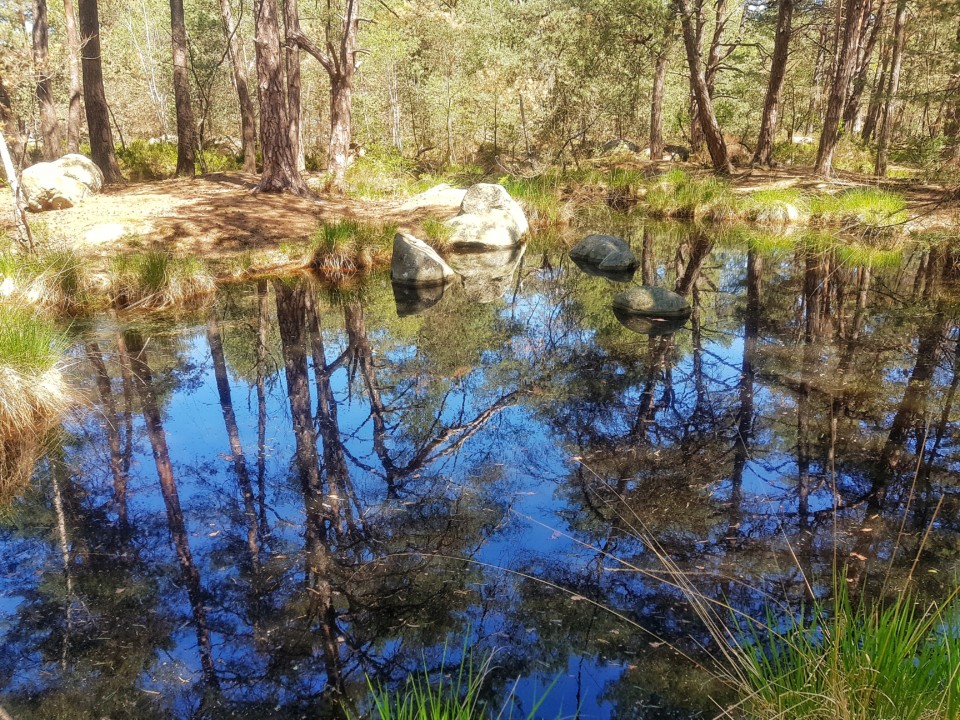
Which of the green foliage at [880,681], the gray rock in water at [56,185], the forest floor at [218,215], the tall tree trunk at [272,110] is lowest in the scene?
the green foliage at [880,681]

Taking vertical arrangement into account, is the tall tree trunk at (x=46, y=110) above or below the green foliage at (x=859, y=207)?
above

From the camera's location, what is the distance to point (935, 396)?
18.3 feet

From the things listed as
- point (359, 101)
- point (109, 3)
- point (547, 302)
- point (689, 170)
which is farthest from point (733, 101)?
point (109, 3)

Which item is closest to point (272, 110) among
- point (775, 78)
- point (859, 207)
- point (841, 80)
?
point (859, 207)

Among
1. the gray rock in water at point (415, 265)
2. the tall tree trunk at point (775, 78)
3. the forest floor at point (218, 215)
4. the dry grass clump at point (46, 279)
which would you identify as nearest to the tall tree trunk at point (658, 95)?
the tall tree trunk at point (775, 78)

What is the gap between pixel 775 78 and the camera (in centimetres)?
1595

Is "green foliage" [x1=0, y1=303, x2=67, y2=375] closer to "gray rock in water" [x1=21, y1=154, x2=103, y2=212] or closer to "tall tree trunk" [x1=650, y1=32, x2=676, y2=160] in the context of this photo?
"gray rock in water" [x1=21, y1=154, x2=103, y2=212]

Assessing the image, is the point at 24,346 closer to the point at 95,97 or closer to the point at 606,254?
the point at 606,254

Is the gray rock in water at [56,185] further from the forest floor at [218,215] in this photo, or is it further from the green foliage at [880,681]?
the green foliage at [880,681]

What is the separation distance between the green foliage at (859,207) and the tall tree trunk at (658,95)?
256 inches

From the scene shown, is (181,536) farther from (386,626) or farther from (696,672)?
(696,672)

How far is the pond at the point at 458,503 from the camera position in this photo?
9.68 ft

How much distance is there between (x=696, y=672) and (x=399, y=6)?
24.5 m

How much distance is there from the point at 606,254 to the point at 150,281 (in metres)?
6.62
